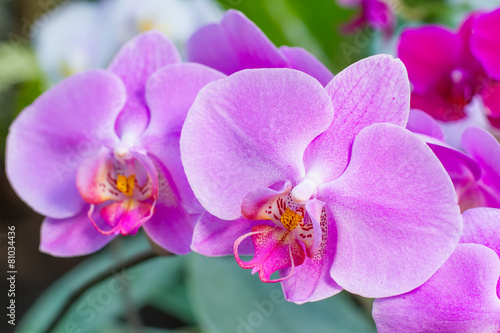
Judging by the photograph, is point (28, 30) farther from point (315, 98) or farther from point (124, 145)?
point (315, 98)

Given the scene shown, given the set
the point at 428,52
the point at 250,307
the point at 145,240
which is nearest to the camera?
the point at 428,52

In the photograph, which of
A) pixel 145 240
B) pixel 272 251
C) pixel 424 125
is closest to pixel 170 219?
pixel 272 251

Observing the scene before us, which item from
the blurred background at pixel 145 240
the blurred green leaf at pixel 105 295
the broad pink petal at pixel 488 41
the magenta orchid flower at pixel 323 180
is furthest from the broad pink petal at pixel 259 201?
the blurred green leaf at pixel 105 295

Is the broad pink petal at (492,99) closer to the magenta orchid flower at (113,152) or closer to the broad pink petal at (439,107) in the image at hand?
the broad pink petal at (439,107)

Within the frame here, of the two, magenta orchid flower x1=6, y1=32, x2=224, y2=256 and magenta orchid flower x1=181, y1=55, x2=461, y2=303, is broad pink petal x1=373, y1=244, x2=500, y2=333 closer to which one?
magenta orchid flower x1=181, y1=55, x2=461, y2=303

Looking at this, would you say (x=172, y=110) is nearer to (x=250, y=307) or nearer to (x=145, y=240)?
(x=250, y=307)

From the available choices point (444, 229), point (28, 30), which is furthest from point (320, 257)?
point (28, 30)

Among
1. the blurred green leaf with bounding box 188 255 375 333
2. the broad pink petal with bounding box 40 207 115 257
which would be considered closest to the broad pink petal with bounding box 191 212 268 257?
the broad pink petal with bounding box 40 207 115 257
